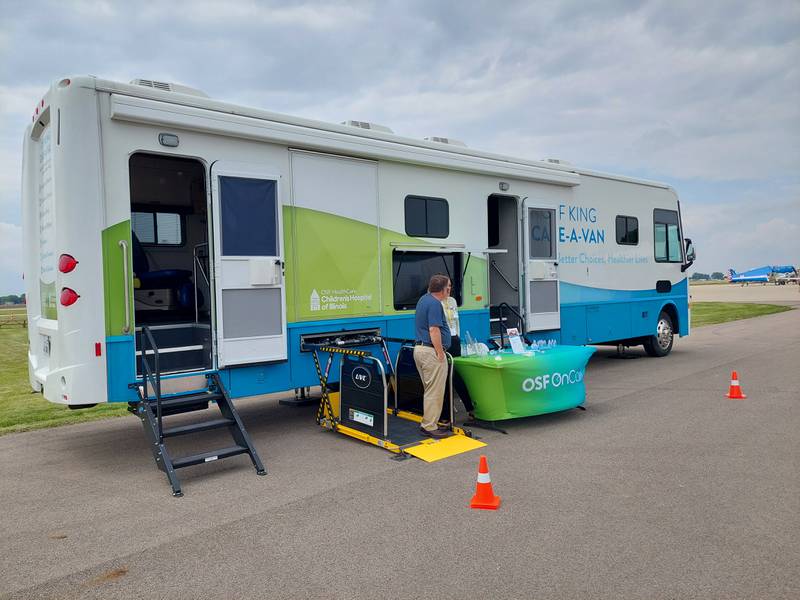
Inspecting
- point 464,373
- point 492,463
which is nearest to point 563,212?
point 464,373

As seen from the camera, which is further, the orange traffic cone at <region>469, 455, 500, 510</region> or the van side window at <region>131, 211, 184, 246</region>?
the van side window at <region>131, 211, 184, 246</region>

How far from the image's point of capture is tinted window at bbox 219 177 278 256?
579cm

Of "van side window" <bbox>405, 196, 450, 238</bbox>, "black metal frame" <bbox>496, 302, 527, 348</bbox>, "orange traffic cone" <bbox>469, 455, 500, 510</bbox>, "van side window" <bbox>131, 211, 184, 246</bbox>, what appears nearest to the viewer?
"orange traffic cone" <bbox>469, 455, 500, 510</bbox>

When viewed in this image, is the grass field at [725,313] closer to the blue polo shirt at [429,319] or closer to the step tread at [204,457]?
the blue polo shirt at [429,319]

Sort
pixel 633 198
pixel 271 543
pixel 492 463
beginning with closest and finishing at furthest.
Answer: pixel 271 543, pixel 492 463, pixel 633 198

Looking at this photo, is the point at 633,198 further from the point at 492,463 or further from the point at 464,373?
the point at 492,463

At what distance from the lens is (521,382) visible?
6461 millimetres

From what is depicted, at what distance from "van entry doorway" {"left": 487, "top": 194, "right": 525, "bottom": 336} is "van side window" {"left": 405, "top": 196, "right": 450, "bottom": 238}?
1.27 m

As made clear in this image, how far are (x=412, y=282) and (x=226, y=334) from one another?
96.5 inches

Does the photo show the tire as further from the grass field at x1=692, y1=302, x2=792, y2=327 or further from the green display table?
the grass field at x1=692, y1=302, x2=792, y2=327

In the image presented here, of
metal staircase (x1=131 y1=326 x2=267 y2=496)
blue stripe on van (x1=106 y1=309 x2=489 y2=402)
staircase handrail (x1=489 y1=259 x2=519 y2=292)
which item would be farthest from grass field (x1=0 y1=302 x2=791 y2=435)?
staircase handrail (x1=489 y1=259 x2=519 y2=292)

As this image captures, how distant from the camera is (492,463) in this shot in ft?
17.4

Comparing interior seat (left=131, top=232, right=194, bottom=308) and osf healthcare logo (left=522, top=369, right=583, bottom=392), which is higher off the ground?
interior seat (left=131, top=232, right=194, bottom=308)

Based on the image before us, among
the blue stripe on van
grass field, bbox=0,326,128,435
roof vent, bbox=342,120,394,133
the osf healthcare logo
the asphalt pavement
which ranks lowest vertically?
the asphalt pavement
